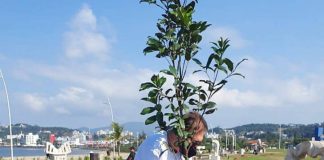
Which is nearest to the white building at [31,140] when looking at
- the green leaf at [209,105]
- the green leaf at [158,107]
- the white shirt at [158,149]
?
the white shirt at [158,149]

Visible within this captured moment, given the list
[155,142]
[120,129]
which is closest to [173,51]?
[155,142]

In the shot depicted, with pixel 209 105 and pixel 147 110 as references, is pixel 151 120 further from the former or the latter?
pixel 209 105

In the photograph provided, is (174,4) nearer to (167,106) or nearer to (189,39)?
(189,39)

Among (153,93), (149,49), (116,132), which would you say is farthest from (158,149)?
(116,132)

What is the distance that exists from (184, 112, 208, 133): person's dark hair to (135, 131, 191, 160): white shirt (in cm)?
18

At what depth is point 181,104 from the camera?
12.6 ft

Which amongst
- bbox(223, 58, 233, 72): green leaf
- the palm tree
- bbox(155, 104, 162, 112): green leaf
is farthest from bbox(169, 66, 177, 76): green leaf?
the palm tree

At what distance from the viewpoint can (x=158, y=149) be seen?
3.87 meters

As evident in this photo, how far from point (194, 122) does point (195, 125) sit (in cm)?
2

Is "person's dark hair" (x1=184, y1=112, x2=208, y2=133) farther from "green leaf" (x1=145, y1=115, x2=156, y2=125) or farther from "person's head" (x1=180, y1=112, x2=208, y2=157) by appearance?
"green leaf" (x1=145, y1=115, x2=156, y2=125)

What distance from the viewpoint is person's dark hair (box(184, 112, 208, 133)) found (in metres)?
3.79

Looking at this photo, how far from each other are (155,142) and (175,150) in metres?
0.15

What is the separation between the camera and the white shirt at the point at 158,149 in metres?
3.83

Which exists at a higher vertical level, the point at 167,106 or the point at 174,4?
the point at 174,4
